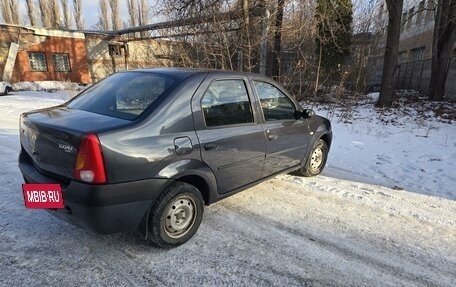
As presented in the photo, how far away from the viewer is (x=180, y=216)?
3100 mm

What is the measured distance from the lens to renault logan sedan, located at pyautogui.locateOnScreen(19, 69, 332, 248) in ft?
8.36

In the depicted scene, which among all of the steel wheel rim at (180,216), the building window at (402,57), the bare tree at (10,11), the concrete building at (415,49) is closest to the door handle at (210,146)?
the steel wheel rim at (180,216)

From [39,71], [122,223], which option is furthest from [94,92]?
[39,71]

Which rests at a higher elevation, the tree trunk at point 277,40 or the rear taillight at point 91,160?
the tree trunk at point 277,40

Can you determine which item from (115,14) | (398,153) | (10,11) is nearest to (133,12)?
(115,14)

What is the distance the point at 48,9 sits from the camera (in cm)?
3547

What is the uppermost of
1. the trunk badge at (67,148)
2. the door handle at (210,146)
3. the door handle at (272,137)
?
the trunk badge at (67,148)

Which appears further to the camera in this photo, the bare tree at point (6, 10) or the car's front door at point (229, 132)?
the bare tree at point (6, 10)

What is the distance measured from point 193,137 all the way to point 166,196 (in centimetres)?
58

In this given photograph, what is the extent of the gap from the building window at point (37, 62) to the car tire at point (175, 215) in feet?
82.6

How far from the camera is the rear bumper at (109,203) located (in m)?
2.51

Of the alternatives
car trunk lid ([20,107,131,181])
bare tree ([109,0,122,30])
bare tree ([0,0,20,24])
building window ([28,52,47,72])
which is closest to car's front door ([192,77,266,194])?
car trunk lid ([20,107,131,181])

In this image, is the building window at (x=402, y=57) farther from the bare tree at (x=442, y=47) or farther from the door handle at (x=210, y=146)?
the door handle at (x=210, y=146)

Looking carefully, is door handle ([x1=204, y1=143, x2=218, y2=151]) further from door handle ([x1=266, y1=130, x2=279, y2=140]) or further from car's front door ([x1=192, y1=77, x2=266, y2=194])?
door handle ([x1=266, y1=130, x2=279, y2=140])
